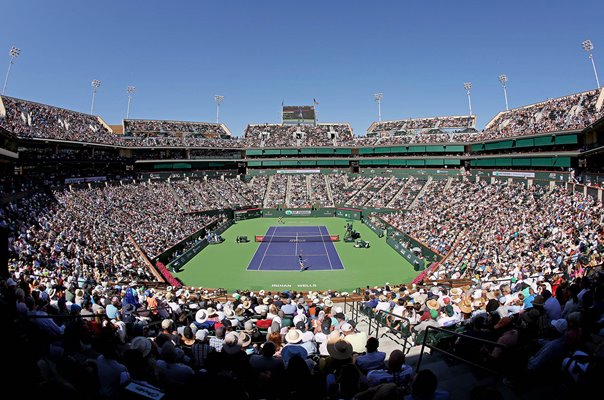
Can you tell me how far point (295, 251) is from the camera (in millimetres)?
39281

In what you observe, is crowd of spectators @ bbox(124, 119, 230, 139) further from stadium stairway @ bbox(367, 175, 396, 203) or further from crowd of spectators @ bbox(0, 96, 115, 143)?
stadium stairway @ bbox(367, 175, 396, 203)

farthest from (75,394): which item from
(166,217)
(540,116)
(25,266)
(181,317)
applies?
(540,116)

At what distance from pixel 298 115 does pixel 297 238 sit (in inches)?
1933

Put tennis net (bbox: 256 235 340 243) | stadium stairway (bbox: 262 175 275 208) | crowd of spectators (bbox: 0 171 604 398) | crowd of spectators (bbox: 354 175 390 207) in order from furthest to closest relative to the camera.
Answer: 1. stadium stairway (bbox: 262 175 275 208)
2. crowd of spectators (bbox: 354 175 390 207)
3. tennis net (bbox: 256 235 340 243)
4. crowd of spectators (bbox: 0 171 604 398)

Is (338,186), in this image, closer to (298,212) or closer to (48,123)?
(298,212)

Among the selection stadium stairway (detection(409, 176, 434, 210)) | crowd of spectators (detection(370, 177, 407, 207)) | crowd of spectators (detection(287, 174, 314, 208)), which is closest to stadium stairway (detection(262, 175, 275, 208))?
crowd of spectators (detection(287, 174, 314, 208))

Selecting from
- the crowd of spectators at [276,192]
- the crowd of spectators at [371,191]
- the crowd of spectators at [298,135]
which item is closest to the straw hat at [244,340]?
the crowd of spectators at [371,191]

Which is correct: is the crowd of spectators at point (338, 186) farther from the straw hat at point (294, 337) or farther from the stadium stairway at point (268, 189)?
the straw hat at point (294, 337)

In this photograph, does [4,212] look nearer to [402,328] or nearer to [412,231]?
[402,328]

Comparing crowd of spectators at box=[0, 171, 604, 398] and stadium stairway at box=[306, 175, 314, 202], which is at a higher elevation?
stadium stairway at box=[306, 175, 314, 202]

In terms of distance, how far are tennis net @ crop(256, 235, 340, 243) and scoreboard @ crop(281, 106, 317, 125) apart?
4647 cm

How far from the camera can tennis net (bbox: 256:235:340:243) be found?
44188mm

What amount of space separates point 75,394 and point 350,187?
64.9 metres

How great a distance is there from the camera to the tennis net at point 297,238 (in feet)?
145
